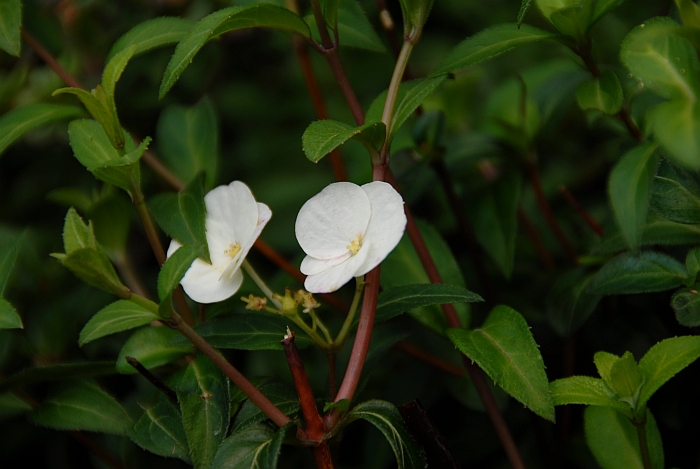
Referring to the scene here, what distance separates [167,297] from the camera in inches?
21.8

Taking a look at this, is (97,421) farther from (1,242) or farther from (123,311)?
(1,242)

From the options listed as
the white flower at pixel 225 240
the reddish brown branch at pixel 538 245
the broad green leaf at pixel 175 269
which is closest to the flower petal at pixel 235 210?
the white flower at pixel 225 240

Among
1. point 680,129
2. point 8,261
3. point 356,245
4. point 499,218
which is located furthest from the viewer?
point 499,218

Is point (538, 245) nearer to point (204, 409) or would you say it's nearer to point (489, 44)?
point (489, 44)

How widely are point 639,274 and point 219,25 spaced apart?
0.49 m

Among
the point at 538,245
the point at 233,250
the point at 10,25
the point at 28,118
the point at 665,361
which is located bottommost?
the point at 538,245

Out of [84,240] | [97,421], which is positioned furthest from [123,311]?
[97,421]

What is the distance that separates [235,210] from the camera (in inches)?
27.5

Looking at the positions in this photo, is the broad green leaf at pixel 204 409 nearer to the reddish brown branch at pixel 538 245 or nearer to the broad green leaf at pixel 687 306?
the broad green leaf at pixel 687 306

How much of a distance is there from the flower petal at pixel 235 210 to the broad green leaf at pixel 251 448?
0.19 meters

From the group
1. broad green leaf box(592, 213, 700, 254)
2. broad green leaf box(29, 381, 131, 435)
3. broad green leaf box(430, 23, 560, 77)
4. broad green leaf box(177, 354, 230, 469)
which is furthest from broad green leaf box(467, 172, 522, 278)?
broad green leaf box(29, 381, 131, 435)

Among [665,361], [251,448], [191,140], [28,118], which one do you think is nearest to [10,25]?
[28,118]

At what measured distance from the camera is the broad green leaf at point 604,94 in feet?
2.28

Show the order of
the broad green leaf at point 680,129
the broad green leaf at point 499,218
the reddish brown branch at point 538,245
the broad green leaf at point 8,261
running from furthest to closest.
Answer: the reddish brown branch at point 538,245 < the broad green leaf at point 499,218 < the broad green leaf at point 8,261 < the broad green leaf at point 680,129
